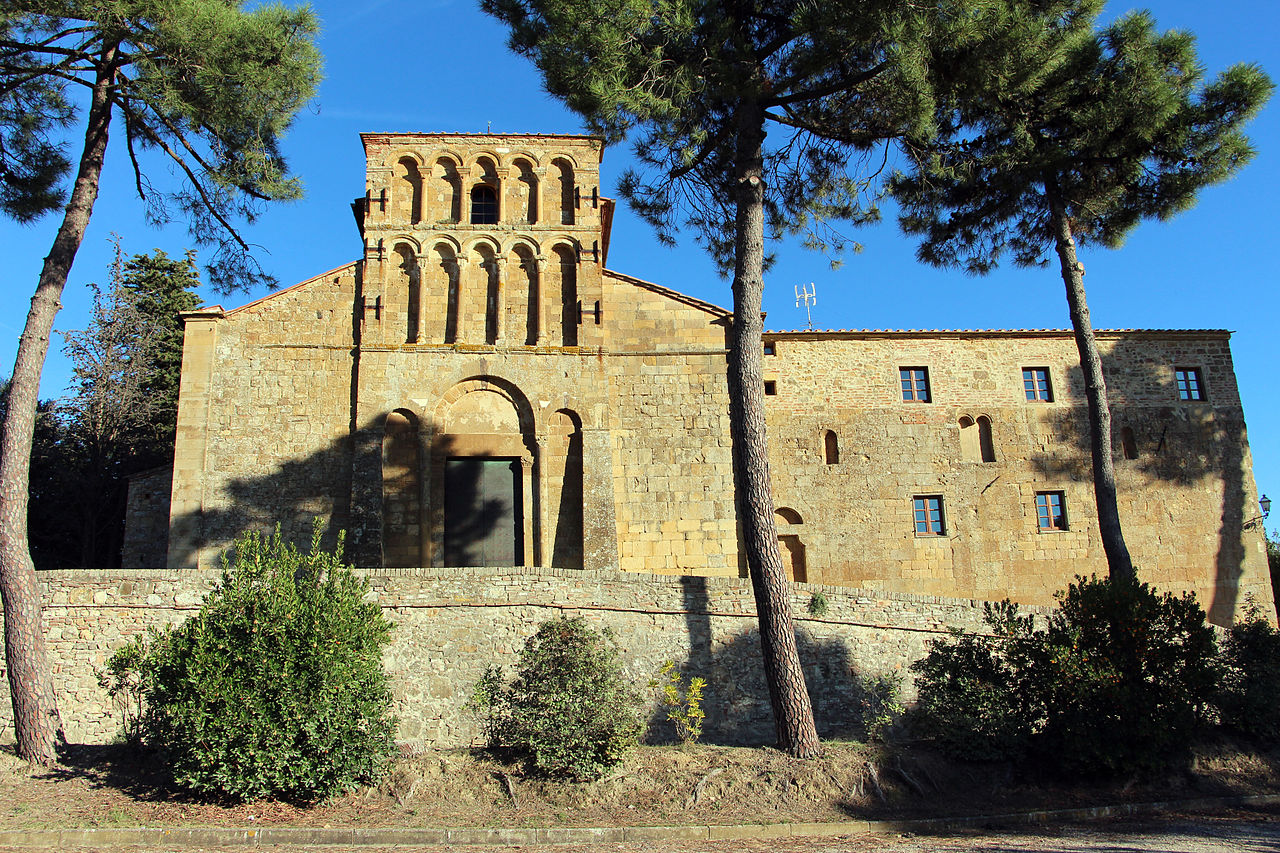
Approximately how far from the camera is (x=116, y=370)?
25.0 meters

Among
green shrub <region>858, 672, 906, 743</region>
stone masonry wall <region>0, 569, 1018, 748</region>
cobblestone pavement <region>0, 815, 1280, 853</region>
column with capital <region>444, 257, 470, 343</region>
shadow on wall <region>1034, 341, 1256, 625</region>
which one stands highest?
column with capital <region>444, 257, 470, 343</region>

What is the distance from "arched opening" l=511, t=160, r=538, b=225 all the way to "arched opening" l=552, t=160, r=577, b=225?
1.69 ft

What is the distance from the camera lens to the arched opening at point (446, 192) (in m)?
20.4

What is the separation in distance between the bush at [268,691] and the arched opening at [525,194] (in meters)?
11.5

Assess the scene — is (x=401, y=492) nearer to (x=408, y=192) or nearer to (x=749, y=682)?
(x=408, y=192)

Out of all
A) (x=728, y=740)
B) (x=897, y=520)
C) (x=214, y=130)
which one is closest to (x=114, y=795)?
(x=728, y=740)

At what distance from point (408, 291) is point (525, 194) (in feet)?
11.3

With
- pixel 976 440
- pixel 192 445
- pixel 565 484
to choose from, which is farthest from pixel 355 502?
pixel 976 440

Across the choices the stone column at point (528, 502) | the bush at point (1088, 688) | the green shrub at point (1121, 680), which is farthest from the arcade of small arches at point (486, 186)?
the green shrub at point (1121, 680)

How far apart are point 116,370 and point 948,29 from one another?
74.1 ft

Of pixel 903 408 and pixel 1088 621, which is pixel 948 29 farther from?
pixel 903 408

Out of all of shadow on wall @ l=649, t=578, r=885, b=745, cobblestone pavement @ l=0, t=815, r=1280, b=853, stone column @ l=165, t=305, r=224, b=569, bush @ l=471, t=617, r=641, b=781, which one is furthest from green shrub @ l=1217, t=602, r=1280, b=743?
stone column @ l=165, t=305, r=224, b=569

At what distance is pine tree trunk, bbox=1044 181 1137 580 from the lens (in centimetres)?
1478

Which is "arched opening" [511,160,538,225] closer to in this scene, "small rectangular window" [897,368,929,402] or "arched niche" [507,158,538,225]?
"arched niche" [507,158,538,225]
